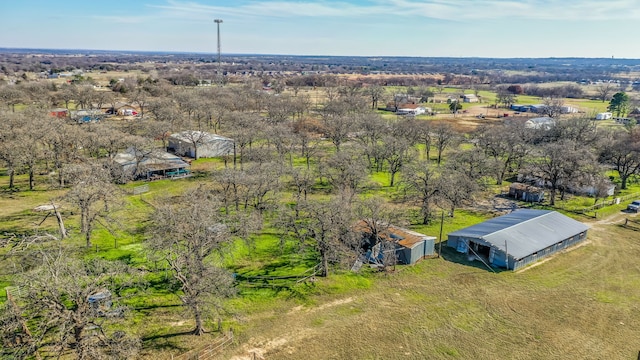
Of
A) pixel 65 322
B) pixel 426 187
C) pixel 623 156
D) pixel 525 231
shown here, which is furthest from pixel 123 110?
pixel 623 156

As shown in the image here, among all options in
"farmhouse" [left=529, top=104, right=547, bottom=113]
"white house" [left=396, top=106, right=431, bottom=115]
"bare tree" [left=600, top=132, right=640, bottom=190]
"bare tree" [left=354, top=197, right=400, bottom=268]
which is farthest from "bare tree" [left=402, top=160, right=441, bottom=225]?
"farmhouse" [left=529, top=104, right=547, bottom=113]

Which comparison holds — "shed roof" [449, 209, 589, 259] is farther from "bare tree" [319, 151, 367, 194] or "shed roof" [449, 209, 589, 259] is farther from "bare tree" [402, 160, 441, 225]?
"bare tree" [319, 151, 367, 194]

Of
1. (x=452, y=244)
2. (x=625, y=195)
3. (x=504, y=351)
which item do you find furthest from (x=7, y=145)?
(x=625, y=195)

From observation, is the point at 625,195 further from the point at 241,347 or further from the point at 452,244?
the point at 241,347

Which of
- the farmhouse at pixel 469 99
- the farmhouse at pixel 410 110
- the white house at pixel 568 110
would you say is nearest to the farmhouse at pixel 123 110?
the farmhouse at pixel 410 110

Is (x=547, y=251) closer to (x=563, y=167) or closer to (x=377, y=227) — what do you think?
(x=377, y=227)

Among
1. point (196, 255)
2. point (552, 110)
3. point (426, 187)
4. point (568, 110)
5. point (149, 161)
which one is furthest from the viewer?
point (568, 110)
